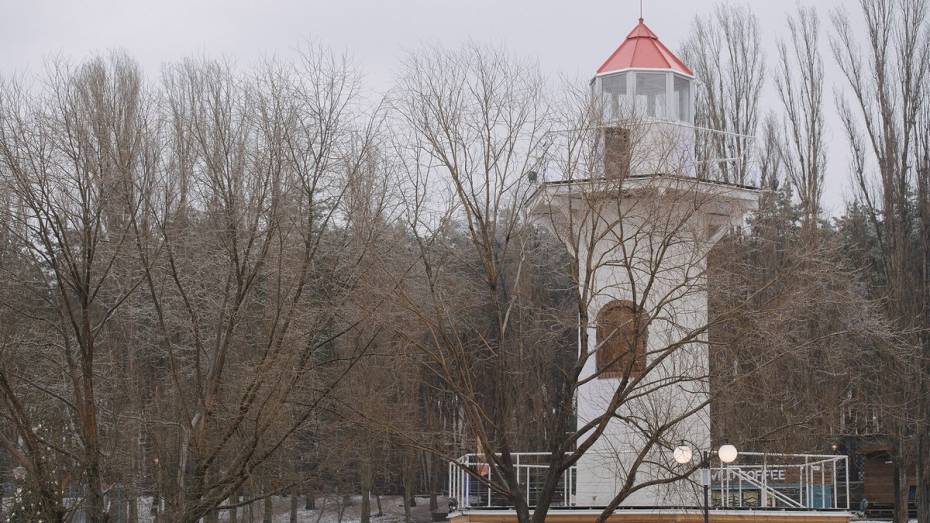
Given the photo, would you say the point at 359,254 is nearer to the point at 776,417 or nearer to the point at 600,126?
the point at 600,126

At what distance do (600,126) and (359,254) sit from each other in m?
3.69

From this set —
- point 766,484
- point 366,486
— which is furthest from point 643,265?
point 366,486

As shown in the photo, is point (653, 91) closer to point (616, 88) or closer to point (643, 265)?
point (616, 88)

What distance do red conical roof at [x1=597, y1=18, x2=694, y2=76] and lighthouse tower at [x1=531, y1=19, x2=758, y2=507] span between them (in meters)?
0.02

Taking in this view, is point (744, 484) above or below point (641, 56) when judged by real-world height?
below

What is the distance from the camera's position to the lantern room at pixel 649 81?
56.6 ft

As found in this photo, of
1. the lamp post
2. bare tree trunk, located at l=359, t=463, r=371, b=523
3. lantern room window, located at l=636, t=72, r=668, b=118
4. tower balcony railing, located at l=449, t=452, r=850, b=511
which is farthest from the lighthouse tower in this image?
bare tree trunk, located at l=359, t=463, r=371, b=523

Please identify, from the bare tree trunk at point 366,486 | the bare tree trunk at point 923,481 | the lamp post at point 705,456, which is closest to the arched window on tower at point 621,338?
the lamp post at point 705,456

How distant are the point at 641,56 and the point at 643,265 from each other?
11.4ft

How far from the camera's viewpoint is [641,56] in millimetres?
17453

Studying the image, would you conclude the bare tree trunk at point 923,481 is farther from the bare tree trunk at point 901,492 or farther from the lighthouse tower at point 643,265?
the lighthouse tower at point 643,265

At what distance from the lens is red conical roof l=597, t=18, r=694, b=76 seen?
17359mm

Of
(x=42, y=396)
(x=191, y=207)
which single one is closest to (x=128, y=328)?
(x=42, y=396)

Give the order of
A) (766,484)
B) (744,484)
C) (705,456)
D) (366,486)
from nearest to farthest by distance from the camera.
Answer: (705,456), (766,484), (744,484), (366,486)
